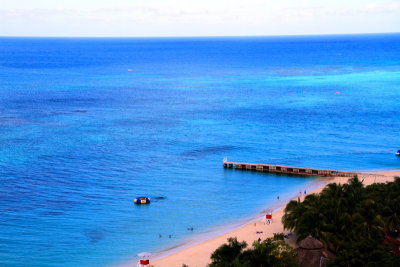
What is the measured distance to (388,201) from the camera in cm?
4369

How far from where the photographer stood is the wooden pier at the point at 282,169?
231 feet

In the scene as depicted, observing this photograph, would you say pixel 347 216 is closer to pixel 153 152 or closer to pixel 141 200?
pixel 141 200

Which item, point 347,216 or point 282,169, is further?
point 282,169

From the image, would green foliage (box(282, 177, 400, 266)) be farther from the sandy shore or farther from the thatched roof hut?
the sandy shore

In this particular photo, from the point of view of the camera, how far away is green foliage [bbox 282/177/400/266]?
4006 centimetres

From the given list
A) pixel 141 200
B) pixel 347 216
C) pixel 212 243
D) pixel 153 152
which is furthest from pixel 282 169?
pixel 347 216

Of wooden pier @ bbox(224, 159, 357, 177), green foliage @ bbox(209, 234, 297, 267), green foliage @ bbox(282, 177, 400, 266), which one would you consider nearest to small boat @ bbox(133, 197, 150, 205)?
wooden pier @ bbox(224, 159, 357, 177)

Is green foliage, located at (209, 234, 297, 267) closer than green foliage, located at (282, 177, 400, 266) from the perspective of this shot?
Yes

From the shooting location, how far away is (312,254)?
3928cm

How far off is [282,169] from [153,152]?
19208 mm

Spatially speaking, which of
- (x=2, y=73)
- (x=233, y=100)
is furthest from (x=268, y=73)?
(x=2, y=73)

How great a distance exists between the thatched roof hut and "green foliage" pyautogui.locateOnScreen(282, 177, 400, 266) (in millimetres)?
858

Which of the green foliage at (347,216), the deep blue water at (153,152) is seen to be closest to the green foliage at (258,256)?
the green foliage at (347,216)

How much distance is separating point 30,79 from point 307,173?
121060mm
